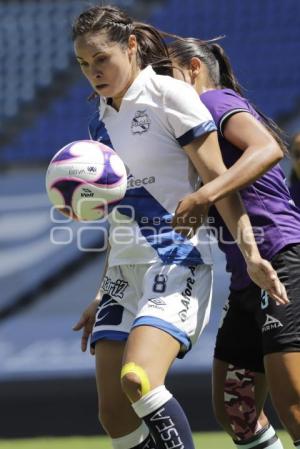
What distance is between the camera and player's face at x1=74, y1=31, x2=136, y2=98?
3.56 m

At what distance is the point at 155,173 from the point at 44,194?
5.00 meters

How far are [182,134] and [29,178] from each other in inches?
209

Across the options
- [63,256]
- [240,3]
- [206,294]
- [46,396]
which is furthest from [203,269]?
[240,3]

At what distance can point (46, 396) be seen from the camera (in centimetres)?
756

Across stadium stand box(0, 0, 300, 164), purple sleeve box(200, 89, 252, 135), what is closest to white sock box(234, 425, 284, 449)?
purple sleeve box(200, 89, 252, 135)

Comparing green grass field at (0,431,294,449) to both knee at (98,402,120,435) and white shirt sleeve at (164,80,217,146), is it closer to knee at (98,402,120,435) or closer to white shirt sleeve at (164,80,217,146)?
knee at (98,402,120,435)

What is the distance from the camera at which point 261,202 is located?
145 inches

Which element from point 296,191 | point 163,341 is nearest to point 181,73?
point 163,341

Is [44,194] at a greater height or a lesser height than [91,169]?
lesser

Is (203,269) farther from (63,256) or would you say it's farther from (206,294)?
(63,256)

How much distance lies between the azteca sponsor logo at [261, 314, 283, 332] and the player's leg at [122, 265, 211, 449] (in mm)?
222

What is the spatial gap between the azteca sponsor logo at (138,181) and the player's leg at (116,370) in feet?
1.02

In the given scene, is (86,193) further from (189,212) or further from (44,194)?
(44,194)

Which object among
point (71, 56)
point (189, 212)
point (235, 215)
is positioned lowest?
point (71, 56)
